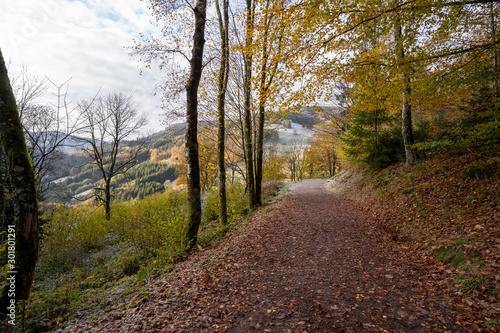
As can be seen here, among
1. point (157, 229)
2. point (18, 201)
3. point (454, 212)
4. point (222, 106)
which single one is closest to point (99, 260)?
point (157, 229)

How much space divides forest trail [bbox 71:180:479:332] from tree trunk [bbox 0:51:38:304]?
1491 millimetres

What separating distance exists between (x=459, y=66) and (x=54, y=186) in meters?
20.9

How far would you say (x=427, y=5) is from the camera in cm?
462

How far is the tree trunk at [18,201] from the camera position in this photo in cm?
362

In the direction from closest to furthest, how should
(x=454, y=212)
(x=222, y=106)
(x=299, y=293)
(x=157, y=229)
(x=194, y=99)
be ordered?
(x=299, y=293) < (x=454, y=212) < (x=194, y=99) < (x=157, y=229) < (x=222, y=106)

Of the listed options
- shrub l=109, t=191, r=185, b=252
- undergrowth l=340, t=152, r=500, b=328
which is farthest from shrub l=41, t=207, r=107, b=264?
undergrowth l=340, t=152, r=500, b=328

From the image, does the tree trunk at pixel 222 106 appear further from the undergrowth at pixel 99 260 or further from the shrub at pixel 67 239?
the shrub at pixel 67 239

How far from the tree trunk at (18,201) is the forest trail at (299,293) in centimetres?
149

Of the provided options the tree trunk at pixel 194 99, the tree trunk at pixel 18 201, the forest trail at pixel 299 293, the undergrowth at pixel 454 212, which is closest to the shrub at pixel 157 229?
the tree trunk at pixel 194 99

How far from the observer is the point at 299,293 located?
3.56 m

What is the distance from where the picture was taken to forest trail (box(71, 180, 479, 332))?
2.85m

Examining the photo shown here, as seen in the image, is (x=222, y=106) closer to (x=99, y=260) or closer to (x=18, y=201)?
(x=18, y=201)

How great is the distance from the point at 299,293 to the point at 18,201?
17.8ft

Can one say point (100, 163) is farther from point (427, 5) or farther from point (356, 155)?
point (427, 5)
